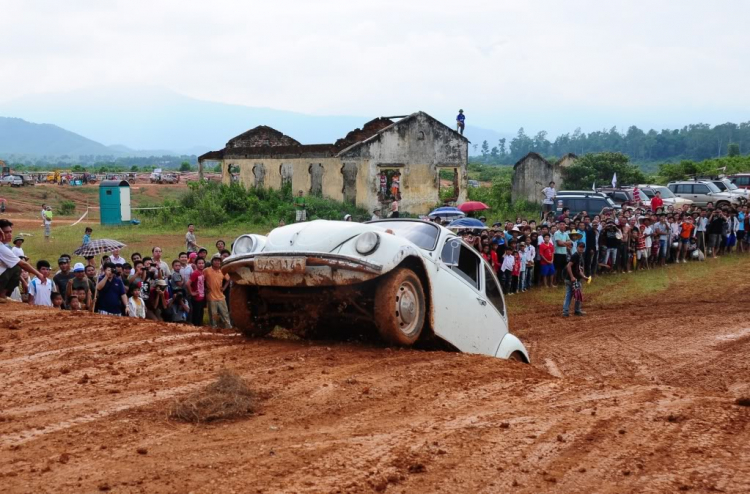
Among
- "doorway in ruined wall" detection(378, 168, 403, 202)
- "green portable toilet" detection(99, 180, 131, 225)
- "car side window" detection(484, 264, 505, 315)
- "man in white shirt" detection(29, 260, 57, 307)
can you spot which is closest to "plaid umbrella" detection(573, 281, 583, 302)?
"car side window" detection(484, 264, 505, 315)

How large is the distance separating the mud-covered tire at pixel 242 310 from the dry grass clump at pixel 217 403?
9.09 feet

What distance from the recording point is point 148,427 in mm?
6180

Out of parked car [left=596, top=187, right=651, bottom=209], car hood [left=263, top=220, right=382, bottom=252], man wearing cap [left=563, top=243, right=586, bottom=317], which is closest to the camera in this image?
car hood [left=263, top=220, right=382, bottom=252]

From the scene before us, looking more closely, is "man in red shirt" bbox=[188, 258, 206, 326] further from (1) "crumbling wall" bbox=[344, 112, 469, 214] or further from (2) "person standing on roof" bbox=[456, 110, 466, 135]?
(2) "person standing on roof" bbox=[456, 110, 466, 135]

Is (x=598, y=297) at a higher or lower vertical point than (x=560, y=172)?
lower

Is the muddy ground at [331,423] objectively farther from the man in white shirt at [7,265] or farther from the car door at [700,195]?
the car door at [700,195]

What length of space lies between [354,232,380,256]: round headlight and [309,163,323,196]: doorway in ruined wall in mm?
29172

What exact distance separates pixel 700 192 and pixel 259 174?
71.5 feet

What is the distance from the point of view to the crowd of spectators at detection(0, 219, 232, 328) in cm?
1203

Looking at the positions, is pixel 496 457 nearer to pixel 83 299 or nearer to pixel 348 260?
pixel 348 260

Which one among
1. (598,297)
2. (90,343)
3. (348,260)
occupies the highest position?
(348,260)

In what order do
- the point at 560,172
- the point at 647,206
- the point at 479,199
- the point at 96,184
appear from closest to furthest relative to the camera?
1. the point at 647,206
2. the point at 479,199
3. the point at 560,172
4. the point at 96,184

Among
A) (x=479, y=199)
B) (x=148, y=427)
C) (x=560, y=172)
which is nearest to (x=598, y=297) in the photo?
(x=148, y=427)

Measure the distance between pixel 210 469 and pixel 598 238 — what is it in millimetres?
20218
